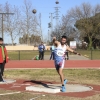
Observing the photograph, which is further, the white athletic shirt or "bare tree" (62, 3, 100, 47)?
"bare tree" (62, 3, 100, 47)

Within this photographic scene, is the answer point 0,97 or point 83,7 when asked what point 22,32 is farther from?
point 0,97

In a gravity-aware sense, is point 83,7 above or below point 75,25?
above

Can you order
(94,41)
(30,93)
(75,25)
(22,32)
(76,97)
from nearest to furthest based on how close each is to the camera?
(76,97), (30,93), (22,32), (75,25), (94,41)

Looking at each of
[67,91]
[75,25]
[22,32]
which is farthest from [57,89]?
[75,25]

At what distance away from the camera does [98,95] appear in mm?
9023

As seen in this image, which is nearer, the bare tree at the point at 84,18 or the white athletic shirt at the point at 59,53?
the white athletic shirt at the point at 59,53

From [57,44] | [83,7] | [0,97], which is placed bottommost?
[0,97]

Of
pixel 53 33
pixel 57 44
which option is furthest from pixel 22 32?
pixel 57 44

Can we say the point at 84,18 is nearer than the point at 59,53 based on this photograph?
No

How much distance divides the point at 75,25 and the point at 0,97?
74.8 meters

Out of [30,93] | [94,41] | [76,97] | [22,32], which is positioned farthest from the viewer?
[94,41]

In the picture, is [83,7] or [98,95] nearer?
[98,95]

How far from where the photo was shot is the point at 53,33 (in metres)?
83.9

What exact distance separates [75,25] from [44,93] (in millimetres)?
74100
